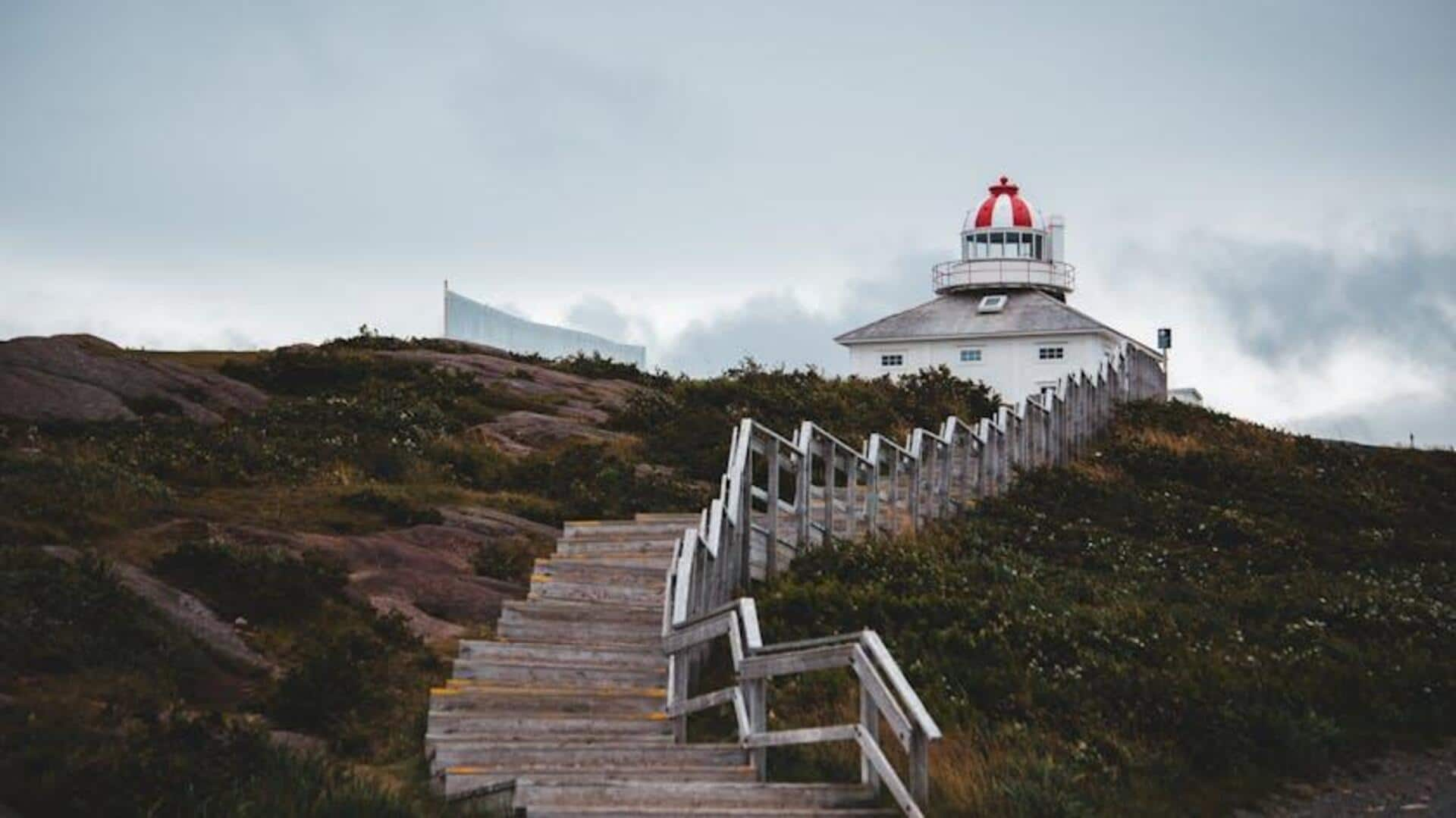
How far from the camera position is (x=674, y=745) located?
12.6 meters

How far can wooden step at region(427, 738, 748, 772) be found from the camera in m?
12.3

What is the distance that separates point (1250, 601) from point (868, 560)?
179 inches

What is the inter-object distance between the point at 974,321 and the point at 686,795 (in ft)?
153

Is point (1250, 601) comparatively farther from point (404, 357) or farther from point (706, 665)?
point (404, 357)

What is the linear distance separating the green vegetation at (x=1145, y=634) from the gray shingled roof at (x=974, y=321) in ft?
90.2

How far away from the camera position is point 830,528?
2014cm

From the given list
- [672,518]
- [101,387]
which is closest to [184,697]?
[672,518]

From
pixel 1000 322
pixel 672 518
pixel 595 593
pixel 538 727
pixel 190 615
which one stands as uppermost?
pixel 1000 322

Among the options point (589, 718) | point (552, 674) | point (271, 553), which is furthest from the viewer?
point (271, 553)

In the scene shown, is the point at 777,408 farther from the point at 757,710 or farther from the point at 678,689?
the point at 757,710

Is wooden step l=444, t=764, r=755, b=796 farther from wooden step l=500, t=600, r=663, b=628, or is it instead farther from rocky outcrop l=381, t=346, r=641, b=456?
rocky outcrop l=381, t=346, r=641, b=456

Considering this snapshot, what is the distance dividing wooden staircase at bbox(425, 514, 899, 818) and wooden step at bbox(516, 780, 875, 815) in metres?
0.01

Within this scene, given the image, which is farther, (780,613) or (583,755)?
(780,613)

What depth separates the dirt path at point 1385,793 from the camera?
12242mm
